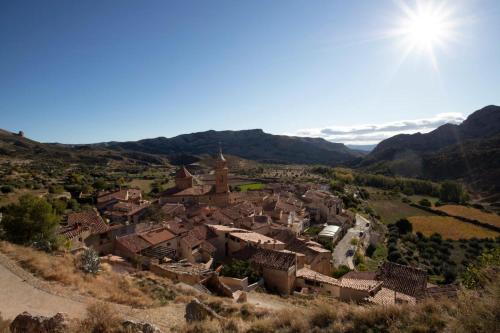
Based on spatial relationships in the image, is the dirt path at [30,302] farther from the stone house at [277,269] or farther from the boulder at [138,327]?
the stone house at [277,269]

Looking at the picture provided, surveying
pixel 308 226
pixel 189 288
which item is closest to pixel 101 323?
pixel 189 288

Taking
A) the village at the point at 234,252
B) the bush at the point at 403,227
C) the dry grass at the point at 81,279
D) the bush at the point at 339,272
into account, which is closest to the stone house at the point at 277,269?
the village at the point at 234,252

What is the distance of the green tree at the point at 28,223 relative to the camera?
17.8 m

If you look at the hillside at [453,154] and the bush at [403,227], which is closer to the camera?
the bush at [403,227]

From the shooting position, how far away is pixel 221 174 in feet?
138

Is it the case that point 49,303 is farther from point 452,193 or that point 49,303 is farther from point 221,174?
point 452,193

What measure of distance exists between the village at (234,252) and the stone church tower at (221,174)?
186 mm

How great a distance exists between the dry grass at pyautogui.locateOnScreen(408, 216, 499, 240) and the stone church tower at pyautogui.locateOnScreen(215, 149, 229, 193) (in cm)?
3006

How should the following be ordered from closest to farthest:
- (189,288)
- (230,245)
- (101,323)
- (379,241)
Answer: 1. (101,323)
2. (189,288)
3. (230,245)
4. (379,241)

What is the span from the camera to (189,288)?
1487 cm

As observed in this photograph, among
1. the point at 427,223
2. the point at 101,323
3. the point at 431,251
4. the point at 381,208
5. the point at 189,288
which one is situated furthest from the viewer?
the point at 381,208

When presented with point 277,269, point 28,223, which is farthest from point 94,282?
point 277,269

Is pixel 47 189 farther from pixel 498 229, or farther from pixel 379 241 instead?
pixel 498 229

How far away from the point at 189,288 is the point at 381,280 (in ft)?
36.8
